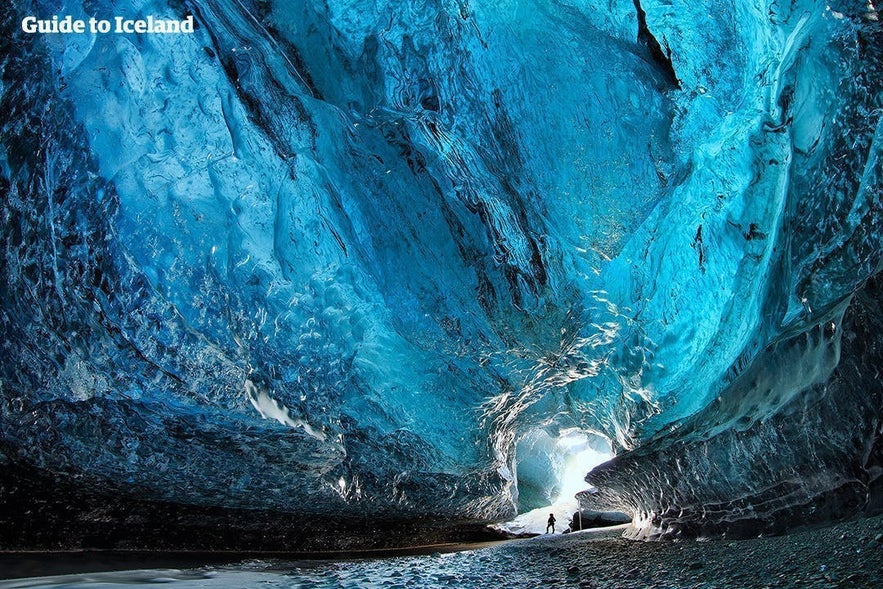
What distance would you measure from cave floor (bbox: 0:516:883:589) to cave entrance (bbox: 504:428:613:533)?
5.65 m

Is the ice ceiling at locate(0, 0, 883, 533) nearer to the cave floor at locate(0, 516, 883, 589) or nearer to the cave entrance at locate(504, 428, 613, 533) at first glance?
the cave floor at locate(0, 516, 883, 589)

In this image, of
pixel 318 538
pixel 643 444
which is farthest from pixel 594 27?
pixel 318 538

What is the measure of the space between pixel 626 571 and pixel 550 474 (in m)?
9.62

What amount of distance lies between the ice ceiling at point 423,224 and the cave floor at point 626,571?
51 cm

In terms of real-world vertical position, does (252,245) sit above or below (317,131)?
below

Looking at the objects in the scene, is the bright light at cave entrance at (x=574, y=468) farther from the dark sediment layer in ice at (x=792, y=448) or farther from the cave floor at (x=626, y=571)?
the cave floor at (x=626, y=571)

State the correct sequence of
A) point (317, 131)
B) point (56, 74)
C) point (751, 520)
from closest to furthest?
point (56, 74), point (317, 131), point (751, 520)

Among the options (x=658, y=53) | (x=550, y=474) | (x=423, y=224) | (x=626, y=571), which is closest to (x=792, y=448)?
(x=626, y=571)

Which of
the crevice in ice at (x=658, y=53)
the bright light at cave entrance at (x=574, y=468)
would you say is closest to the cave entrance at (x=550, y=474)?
the bright light at cave entrance at (x=574, y=468)

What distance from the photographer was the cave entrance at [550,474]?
1044 cm

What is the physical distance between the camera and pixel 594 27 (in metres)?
3.12

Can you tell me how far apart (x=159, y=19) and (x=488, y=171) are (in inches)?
78.2

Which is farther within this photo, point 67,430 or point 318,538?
point 318,538

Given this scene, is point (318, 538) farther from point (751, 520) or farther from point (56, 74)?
point (56, 74)
